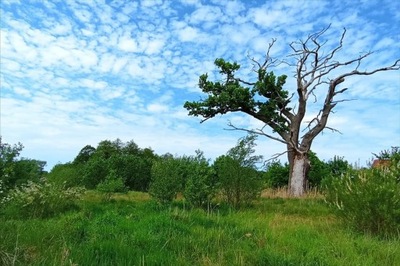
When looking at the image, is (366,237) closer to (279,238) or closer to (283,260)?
(279,238)

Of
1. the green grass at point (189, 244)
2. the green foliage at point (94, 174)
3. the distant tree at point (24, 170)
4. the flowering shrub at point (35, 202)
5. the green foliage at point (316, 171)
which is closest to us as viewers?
the green grass at point (189, 244)

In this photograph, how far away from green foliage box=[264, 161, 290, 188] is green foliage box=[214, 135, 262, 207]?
914cm

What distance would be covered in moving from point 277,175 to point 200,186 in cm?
1088

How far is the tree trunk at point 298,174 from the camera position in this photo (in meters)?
17.5

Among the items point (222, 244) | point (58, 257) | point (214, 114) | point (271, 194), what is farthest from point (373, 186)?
point (214, 114)

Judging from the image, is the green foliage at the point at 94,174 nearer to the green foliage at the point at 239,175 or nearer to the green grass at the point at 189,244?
the green foliage at the point at 239,175

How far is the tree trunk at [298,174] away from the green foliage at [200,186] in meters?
6.66

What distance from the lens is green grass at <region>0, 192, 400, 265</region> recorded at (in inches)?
193

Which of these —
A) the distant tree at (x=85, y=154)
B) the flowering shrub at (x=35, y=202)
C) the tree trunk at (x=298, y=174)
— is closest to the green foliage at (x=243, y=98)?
the tree trunk at (x=298, y=174)

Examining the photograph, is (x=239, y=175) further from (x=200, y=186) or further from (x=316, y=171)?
(x=316, y=171)

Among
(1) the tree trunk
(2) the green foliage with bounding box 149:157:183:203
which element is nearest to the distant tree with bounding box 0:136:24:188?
(2) the green foliage with bounding box 149:157:183:203

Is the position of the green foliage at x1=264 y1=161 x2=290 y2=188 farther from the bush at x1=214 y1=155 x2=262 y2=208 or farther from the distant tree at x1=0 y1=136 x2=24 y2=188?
the distant tree at x1=0 y1=136 x2=24 y2=188

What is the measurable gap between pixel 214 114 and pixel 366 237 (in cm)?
1290

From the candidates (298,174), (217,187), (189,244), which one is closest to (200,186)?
(217,187)
